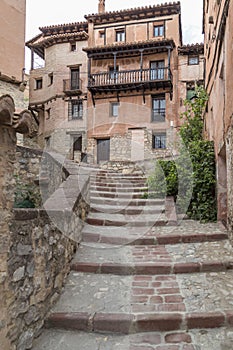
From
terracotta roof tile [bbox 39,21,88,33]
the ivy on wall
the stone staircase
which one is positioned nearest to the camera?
the stone staircase

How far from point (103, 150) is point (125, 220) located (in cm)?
1276

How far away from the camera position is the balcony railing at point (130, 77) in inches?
683

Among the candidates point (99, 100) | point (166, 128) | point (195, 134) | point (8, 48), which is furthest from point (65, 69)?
point (195, 134)

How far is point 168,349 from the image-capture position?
8.24 feet

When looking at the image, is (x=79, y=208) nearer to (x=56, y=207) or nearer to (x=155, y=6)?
(x=56, y=207)

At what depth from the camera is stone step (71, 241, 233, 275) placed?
3.84 meters

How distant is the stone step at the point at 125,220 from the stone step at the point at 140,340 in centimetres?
272

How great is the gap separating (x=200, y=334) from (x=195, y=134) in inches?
258

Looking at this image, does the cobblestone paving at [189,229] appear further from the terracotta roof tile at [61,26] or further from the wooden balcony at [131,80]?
the terracotta roof tile at [61,26]

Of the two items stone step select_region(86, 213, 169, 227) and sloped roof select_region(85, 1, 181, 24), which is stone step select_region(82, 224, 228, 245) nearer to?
stone step select_region(86, 213, 169, 227)

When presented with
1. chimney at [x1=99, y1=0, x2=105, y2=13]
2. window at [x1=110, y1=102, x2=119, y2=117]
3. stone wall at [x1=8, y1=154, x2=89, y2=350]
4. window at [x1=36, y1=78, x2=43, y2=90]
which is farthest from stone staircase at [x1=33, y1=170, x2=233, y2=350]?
chimney at [x1=99, y1=0, x2=105, y2=13]

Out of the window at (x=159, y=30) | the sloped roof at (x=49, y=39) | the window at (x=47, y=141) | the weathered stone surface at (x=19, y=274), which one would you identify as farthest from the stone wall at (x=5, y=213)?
the sloped roof at (x=49, y=39)

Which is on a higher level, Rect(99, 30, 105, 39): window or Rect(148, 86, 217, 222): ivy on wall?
Rect(99, 30, 105, 39): window

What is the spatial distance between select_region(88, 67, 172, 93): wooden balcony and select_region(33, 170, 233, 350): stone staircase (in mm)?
12967
